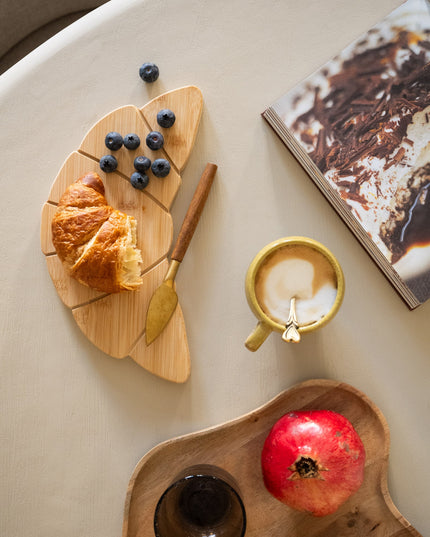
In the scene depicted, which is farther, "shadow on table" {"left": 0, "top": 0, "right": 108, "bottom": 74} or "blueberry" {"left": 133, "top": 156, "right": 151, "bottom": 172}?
"shadow on table" {"left": 0, "top": 0, "right": 108, "bottom": 74}

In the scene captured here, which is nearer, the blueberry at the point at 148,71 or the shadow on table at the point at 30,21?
the blueberry at the point at 148,71

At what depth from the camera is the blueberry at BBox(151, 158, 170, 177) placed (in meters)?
1.14

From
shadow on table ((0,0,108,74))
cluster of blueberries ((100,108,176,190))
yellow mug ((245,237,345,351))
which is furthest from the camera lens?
shadow on table ((0,0,108,74))

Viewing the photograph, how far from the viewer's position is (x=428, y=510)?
121cm

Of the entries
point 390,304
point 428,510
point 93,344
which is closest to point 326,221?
point 390,304

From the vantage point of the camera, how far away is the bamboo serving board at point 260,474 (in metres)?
1.15

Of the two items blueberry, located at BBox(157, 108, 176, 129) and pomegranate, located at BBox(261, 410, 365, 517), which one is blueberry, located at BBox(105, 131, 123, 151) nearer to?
blueberry, located at BBox(157, 108, 176, 129)

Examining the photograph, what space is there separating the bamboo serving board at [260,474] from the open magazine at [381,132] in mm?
320

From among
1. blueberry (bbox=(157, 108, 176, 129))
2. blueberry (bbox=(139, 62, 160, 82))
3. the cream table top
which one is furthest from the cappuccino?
blueberry (bbox=(139, 62, 160, 82))

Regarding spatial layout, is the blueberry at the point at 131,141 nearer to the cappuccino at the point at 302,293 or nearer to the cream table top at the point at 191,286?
the cream table top at the point at 191,286

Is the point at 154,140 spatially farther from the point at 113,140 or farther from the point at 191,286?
the point at 191,286

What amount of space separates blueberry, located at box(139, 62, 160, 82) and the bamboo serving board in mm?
737

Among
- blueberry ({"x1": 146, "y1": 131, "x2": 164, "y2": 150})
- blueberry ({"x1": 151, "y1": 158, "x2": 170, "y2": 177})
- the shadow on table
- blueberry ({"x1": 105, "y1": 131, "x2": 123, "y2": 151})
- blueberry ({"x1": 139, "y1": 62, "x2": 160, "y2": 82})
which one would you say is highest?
the shadow on table

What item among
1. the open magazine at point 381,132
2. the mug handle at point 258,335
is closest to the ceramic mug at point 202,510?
the mug handle at point 258,335
